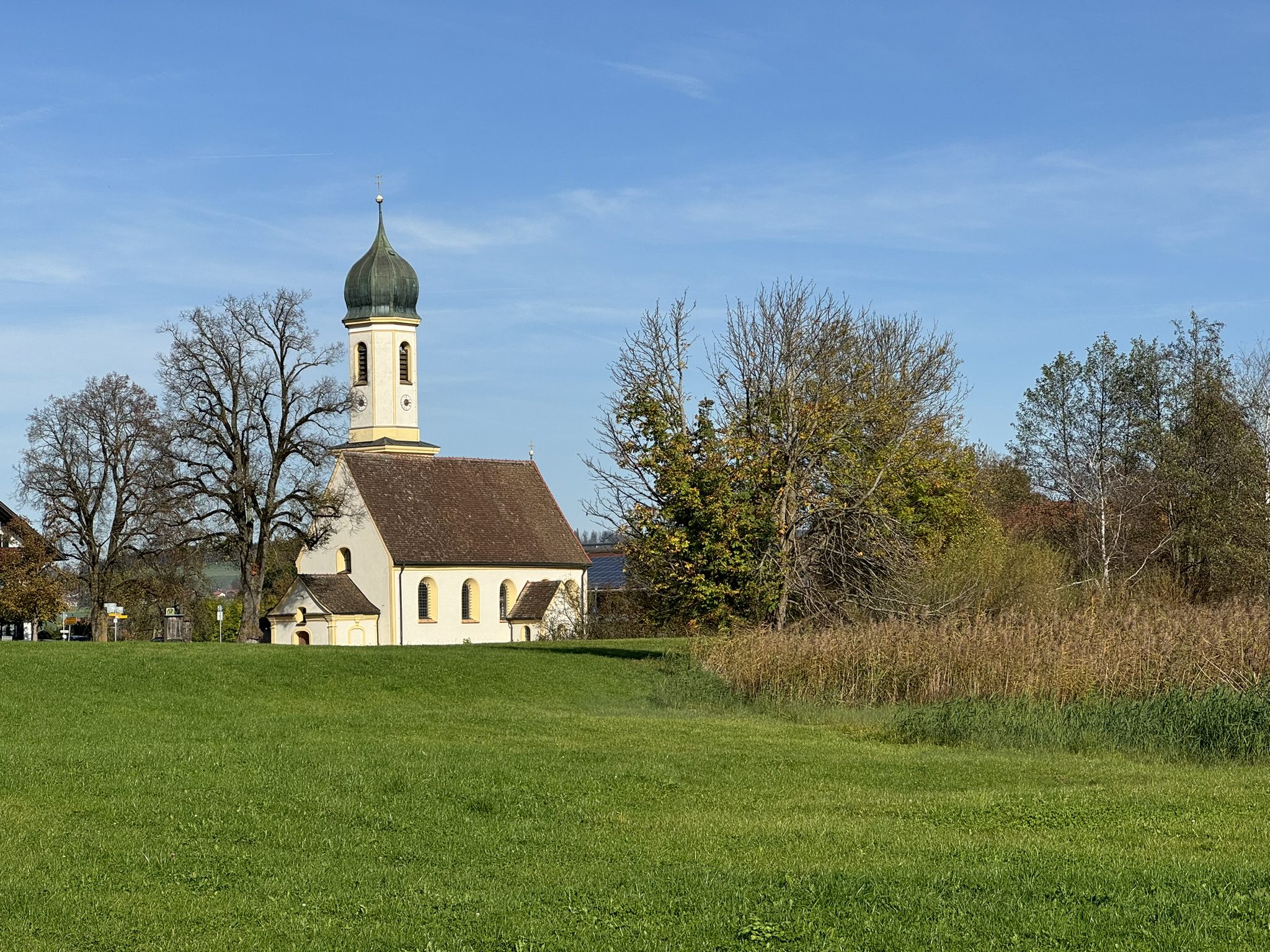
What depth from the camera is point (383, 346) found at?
74.6m

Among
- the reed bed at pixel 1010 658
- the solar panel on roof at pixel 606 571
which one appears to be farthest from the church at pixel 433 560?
the reed bed at pixel 1010 658

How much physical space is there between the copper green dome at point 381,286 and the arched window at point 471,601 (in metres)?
16.4

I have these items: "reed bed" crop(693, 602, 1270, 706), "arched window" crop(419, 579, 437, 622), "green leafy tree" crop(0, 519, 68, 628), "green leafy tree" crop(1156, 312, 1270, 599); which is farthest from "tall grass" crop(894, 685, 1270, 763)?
"arched window" crop(419, 579, 437, 622)

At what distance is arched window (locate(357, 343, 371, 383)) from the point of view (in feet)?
245

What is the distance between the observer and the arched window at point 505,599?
66.4 meters

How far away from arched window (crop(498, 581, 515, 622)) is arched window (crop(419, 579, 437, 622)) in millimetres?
3271

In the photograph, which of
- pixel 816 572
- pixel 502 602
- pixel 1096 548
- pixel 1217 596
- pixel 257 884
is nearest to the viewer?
pixel 257 884

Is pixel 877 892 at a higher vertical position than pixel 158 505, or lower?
lower

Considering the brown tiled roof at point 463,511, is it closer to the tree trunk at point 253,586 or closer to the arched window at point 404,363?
the arched window at point 404,363

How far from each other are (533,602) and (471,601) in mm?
2798

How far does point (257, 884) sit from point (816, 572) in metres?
26.1

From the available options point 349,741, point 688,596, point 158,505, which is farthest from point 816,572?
point 158,505

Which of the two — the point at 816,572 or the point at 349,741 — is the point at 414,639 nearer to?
the point at 816,572

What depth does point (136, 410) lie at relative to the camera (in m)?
60.6
